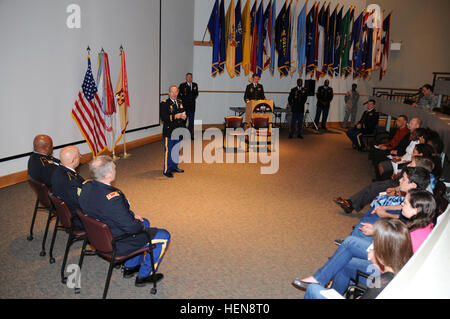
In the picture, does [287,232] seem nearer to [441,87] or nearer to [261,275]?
[261,275]

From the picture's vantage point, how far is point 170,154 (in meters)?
6.26

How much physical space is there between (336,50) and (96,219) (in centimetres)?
1183

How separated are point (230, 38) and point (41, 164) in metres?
8.55

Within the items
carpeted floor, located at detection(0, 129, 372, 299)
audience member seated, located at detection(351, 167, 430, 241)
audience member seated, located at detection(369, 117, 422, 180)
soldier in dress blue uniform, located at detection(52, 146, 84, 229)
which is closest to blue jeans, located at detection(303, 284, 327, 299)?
carpeted floor, located at detection(0, 129, 372, 299)

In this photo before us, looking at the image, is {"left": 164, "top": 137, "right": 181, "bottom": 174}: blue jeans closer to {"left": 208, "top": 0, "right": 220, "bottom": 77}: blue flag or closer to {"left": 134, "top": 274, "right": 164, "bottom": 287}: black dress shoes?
{"left": 134, "top": 274, "right": 164, "bottom": 287}: black dress shoes

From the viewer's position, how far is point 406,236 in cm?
211

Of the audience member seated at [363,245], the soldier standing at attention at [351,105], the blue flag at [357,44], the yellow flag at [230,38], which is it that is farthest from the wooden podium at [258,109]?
the audience member seated at [363,245]

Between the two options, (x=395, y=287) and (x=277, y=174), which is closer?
(x=395, y=287)

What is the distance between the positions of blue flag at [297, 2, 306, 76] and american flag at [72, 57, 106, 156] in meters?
7.71

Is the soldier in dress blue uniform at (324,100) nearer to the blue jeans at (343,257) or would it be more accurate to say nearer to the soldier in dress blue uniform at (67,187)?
the blue jeans at (343,257)

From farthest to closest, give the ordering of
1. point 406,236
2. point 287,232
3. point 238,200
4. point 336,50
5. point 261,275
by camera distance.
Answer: point 336,50 < point 238,200 < point 287,232 < point 261,275 < point 406,236
